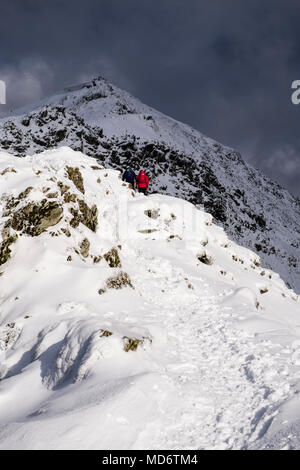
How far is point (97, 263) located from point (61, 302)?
3.01 m

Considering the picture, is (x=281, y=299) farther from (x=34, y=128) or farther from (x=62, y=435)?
(x=34, y=128)

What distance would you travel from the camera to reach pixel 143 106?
3711 inches

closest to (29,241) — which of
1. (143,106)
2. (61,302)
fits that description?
(61,302)

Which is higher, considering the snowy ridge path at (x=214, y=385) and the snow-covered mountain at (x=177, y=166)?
the snow-covered mountain at (x=177, y=166)

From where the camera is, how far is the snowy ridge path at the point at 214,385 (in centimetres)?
434

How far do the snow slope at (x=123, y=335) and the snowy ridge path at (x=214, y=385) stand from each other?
0.02m

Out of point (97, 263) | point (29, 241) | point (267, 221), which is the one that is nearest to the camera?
point (29, 241)

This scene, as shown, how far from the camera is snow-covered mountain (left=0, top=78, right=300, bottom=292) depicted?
137ft

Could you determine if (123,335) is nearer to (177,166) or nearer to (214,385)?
(214,385)

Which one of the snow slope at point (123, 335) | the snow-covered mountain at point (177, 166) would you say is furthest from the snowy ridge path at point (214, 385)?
the snow-covered mountain at point (177, 166)

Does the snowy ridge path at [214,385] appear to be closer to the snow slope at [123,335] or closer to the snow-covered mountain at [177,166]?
the snow slope at [123,335]

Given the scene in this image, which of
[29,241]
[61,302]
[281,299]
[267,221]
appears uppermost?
[267,221]

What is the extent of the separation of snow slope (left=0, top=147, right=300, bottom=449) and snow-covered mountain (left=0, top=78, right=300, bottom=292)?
2569 cm

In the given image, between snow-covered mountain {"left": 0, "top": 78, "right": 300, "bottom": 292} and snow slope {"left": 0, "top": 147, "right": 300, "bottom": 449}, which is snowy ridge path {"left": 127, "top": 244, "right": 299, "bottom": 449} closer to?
snow slope {"left": 0, "top": 147, "right": 300, "bottom": 449}
